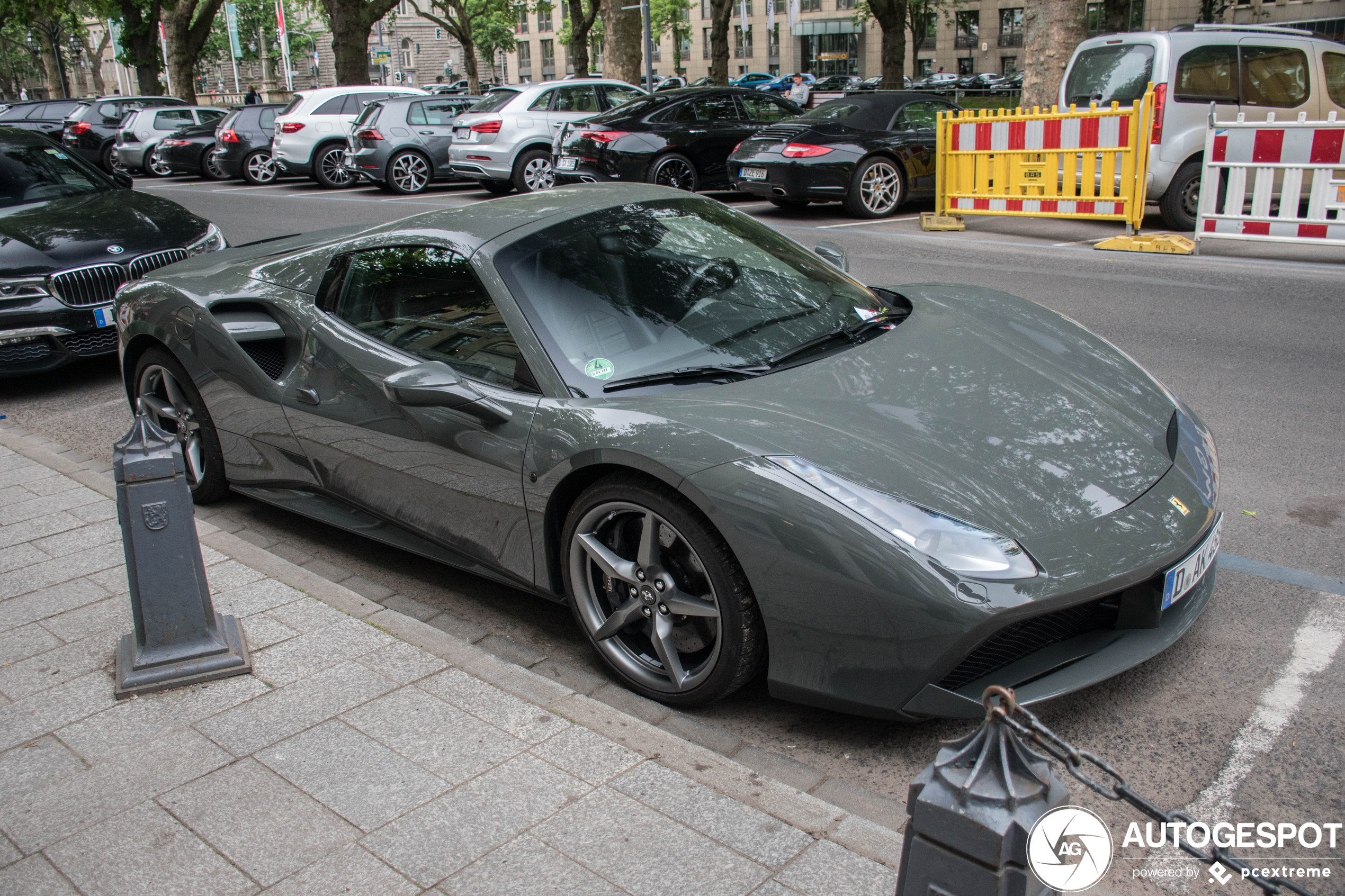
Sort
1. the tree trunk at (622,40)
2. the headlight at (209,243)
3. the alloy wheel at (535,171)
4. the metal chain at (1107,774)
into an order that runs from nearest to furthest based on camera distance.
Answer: the metal chain at (1107,774) → the headlight at (209,243) → the alloy wheel at (535,171) → the tree trunk at (622,40)

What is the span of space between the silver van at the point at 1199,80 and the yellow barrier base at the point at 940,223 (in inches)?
72.8

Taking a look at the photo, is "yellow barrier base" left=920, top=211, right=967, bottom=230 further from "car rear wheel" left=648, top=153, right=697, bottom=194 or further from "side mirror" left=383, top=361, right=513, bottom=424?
"side mirror" left=383, top=361, right=513, bottom=424

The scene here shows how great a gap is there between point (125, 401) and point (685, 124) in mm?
9003

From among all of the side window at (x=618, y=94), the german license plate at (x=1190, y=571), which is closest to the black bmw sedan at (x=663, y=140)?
the side window at (x=618, y=94)

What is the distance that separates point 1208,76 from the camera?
10891mm

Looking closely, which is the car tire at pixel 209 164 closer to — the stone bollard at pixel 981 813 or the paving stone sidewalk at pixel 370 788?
the paving stone sidewalk at pixel 370 788

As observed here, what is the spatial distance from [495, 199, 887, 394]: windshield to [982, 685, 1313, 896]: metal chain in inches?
72.3

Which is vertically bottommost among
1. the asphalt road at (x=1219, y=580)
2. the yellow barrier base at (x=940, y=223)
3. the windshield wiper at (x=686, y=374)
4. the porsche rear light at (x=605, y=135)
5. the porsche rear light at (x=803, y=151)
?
the asphalt road at (x=1219, y=580)

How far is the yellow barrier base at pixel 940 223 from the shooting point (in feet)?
36.7

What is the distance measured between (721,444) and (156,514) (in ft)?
5.30

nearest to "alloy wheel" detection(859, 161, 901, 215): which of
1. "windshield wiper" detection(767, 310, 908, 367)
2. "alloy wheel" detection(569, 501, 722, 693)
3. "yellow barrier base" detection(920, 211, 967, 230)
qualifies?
"yellow barrier base" detection(920, 211, 967, 230)

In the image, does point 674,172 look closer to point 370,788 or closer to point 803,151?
point 803,151

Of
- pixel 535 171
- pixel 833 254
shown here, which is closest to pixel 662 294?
pixel 833 254

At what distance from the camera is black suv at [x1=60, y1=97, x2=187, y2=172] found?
86.2 feet
